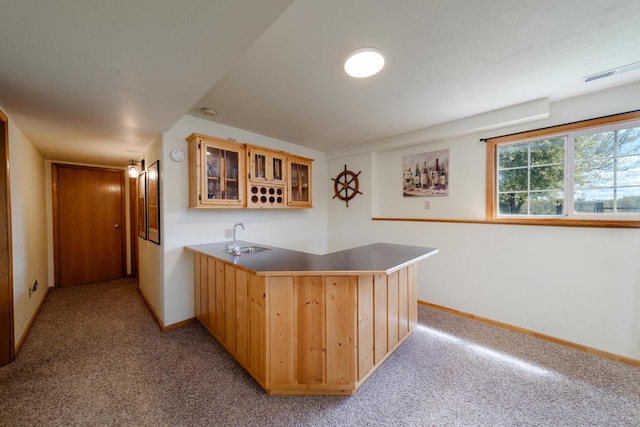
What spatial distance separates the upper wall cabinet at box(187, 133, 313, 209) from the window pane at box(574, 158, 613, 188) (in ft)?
10.0

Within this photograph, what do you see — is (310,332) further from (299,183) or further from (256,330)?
(299,183)

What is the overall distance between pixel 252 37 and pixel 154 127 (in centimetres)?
177

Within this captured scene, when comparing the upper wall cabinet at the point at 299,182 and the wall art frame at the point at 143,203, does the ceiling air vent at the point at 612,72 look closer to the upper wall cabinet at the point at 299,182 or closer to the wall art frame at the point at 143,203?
the upper wall cabinet at the point at 299,182

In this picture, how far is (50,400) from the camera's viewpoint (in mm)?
1599

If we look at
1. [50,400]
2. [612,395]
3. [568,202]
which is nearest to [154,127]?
[50,400]

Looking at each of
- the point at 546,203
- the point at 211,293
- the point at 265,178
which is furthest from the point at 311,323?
the point at 546,203

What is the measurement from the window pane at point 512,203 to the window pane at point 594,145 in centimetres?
56

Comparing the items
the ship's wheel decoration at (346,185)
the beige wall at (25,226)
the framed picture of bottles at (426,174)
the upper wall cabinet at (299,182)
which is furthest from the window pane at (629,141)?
the beige wall at (25,226)

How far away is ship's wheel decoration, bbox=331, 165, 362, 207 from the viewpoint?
3953 millimetres

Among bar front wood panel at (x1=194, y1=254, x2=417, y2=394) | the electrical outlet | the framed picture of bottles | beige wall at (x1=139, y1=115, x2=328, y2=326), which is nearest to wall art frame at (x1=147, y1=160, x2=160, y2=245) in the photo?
beige wall at (x1=139, y1=115, x2=328, y2=326)

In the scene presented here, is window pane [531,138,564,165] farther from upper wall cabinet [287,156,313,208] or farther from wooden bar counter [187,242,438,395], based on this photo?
upper wall cabinet [287,156,313,208]

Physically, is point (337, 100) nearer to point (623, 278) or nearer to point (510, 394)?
point (510, 394)

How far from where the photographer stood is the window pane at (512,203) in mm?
2609

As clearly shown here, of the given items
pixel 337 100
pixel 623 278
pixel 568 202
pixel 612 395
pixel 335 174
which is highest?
pixel 337 100
